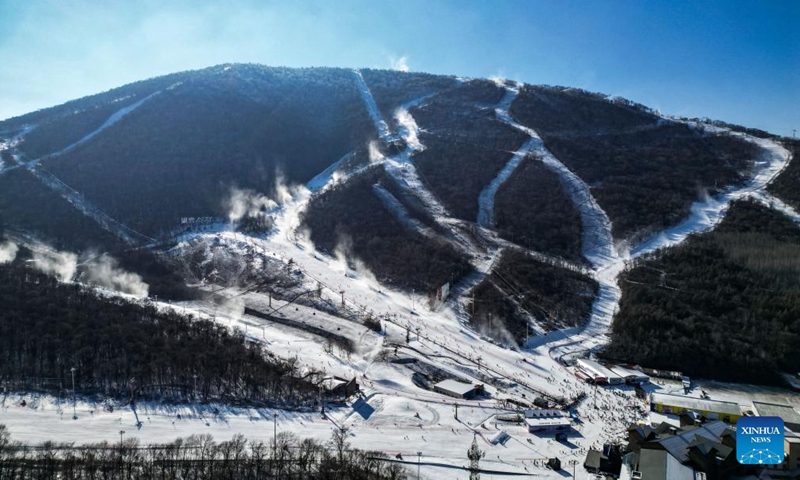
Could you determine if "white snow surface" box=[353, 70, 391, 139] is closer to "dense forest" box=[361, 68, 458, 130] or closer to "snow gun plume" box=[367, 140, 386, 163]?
"dense forest" box=[361, 68, 458, 130]

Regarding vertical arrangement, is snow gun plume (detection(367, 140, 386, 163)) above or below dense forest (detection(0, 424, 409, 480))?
above

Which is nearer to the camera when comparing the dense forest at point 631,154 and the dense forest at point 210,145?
the dense forest at point 631,154

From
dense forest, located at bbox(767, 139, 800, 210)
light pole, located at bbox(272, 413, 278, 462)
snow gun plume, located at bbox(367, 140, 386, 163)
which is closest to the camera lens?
light pole, located at bbox(272, 413, 278, 462)

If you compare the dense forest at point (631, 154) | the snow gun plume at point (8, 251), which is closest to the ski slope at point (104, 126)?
the snow gun plume at point (8, 251)

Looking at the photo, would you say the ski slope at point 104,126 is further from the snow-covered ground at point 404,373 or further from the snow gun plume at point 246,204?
the snow-covered ground at point 404,373

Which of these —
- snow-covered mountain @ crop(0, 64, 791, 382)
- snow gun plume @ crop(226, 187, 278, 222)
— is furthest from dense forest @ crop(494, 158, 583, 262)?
snow gun plume @ crop(226, 187, 278, 222)
